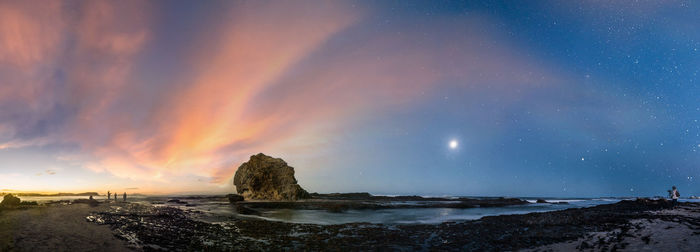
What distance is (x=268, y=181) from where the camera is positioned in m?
90.1

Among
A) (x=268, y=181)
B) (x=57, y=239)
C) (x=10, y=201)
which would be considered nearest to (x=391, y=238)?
(x=57, y=239)

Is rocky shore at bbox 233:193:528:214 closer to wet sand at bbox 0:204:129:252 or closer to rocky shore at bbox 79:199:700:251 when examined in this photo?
rocky shore at bbox 79:199:700:251

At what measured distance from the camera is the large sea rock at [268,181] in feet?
291

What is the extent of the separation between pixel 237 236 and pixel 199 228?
558cm

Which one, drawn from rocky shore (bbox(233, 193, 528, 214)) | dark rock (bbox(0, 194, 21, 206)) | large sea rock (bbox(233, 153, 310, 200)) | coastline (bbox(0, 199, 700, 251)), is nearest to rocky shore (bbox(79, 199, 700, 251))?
coastline (bbox(0, 199, 700, 251))

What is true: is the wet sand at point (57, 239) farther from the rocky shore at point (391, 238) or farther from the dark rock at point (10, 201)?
the dark rock at point (10, 201)

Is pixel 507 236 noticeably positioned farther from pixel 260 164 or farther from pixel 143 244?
pixel 260 164

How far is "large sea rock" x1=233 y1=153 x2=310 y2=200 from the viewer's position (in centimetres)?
8856

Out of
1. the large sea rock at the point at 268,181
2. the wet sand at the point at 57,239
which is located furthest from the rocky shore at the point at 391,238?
the large sea rock at the point at 268,181

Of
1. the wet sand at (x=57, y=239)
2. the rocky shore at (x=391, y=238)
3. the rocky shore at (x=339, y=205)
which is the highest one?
the wet sand at (x=57, y=239)

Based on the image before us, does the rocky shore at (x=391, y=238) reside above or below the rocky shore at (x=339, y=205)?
above

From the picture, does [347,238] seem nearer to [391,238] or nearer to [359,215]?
[391,238]

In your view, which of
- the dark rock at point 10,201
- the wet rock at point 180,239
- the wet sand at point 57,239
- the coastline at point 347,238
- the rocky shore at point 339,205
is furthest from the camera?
the rocky shore at point 339,205

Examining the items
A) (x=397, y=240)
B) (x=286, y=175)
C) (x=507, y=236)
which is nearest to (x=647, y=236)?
(x=507, y=236)
